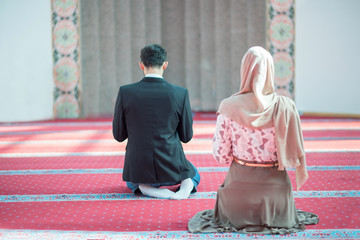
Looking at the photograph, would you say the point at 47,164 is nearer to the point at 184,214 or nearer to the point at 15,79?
the point at 184,214

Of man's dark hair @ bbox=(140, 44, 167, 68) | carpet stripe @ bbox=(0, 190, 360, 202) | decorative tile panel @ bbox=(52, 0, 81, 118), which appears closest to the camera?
man's dark hair @ bbox=(140, 44, 167, 68)

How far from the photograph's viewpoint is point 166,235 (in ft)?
6.34

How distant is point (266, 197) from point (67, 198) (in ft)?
3.91

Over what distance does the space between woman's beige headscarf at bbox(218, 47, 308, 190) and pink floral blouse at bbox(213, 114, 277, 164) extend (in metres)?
0.05

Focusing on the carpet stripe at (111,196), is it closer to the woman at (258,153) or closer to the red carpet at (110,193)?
the red carpet at (110,193)

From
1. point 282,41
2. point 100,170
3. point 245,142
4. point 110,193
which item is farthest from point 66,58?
point 245,142

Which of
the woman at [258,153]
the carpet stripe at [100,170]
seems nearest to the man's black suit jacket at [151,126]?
the woman at [258,153]

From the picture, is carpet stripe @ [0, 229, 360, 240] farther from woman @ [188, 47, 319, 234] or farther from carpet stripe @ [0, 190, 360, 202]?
carpet stripe @ [0, 190, 360, 202]

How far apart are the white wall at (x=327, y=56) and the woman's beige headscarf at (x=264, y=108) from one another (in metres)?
5.47

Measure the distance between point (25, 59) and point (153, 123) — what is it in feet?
17.5

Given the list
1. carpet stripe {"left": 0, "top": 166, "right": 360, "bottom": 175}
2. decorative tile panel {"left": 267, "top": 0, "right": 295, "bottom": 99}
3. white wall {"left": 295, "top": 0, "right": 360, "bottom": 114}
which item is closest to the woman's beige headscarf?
carpet stripe {"left": 0, "top": 166, "right": 360, "bottom": 175}

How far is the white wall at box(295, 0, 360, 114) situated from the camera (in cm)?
702

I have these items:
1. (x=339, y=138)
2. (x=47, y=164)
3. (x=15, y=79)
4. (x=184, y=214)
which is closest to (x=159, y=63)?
(x=184, y=214)

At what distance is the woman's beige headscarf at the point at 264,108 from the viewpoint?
1.89 metres
